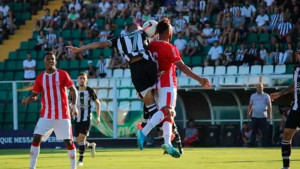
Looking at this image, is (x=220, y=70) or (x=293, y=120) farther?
(x=220, y=70)

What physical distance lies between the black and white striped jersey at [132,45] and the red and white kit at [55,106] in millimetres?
1238

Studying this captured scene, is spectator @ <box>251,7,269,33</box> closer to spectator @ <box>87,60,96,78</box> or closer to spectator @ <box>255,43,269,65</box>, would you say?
spectator @ <box>255,43,269,65</box>

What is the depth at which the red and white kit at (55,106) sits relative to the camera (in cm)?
1492

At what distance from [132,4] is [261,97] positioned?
32.3 feet

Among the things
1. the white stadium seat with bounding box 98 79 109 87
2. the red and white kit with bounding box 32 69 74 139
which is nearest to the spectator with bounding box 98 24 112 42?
the white stadium seat with bounding box 98 79 109 87

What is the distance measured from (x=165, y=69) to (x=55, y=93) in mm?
2090

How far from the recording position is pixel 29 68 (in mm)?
34469

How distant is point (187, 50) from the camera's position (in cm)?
3212

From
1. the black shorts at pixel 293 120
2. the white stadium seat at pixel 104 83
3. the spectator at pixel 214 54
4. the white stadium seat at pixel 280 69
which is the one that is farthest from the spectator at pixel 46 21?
the black shorts at pixel 293 120

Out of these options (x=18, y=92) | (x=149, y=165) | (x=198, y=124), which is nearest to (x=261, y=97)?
(x=198, y=124)

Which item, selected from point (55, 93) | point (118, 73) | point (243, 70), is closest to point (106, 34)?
point (118, 73)

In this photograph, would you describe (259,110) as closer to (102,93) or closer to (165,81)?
(102,93)

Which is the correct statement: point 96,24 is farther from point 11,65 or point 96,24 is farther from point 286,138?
point 286,138

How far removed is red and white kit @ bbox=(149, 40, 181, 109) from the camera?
1442cm
